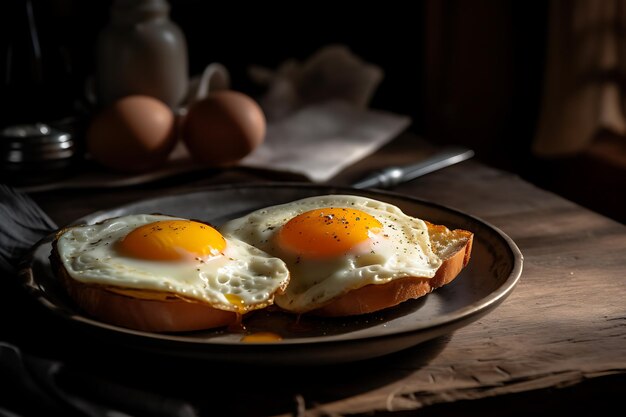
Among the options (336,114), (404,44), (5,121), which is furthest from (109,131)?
(404,44)

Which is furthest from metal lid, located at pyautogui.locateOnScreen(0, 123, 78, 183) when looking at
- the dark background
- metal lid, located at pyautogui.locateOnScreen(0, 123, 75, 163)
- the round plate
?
the dark background

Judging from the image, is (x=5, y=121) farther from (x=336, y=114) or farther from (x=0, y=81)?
(x=336, y=114)

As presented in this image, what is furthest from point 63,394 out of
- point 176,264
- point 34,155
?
point 34,155

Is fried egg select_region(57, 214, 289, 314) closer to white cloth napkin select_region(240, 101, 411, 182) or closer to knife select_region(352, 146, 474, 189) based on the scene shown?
knife select_region(352, 146, 474, 189)

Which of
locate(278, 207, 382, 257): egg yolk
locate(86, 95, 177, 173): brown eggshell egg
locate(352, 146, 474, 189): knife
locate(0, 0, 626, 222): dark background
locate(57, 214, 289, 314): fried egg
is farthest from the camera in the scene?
locate(0, 0, 626, 222): dark background

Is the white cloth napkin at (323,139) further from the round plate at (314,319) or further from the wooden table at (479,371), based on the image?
the wooden table at (479,371)
